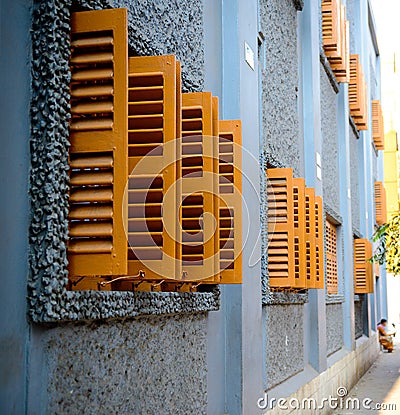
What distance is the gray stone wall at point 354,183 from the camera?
17734mm

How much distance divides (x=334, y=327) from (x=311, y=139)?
4391 millimetres

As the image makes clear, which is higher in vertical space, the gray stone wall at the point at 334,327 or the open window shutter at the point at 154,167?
the open window shutter at the point at 154,167

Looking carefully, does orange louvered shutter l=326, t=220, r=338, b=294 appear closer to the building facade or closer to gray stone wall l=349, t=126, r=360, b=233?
the building facade

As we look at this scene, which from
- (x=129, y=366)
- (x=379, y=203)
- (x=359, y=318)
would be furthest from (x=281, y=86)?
(x=379, y=203)

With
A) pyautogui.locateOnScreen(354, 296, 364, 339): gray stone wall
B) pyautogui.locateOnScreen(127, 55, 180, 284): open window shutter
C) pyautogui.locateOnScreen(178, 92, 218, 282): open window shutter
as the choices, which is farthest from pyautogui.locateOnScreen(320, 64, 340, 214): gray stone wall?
pyautogui.locateOnScreen(127, 55, 180, 284): open window shutter

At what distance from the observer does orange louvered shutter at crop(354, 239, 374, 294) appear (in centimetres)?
1720

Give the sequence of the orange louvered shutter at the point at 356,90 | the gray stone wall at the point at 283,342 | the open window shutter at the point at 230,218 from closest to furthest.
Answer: the open window shutter at the point at 230,218 → the gray stone wall at the point at 283,342 → the orange louvered shutter at the point at 356,90

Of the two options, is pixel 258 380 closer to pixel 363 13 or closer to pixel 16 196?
pixel 16 196

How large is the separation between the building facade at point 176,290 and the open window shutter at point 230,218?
0.95ft

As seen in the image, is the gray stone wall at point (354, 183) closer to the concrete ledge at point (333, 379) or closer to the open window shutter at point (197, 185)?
the concrete ledge at point (333, 379)

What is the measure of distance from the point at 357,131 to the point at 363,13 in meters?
3.49

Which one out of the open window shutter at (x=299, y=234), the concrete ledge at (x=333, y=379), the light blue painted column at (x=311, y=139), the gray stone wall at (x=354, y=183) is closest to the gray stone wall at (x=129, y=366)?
the concrete ledge at (x=333, y=379)

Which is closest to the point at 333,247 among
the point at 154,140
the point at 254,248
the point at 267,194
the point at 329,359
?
the point at 329,359

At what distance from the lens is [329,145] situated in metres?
13.3
